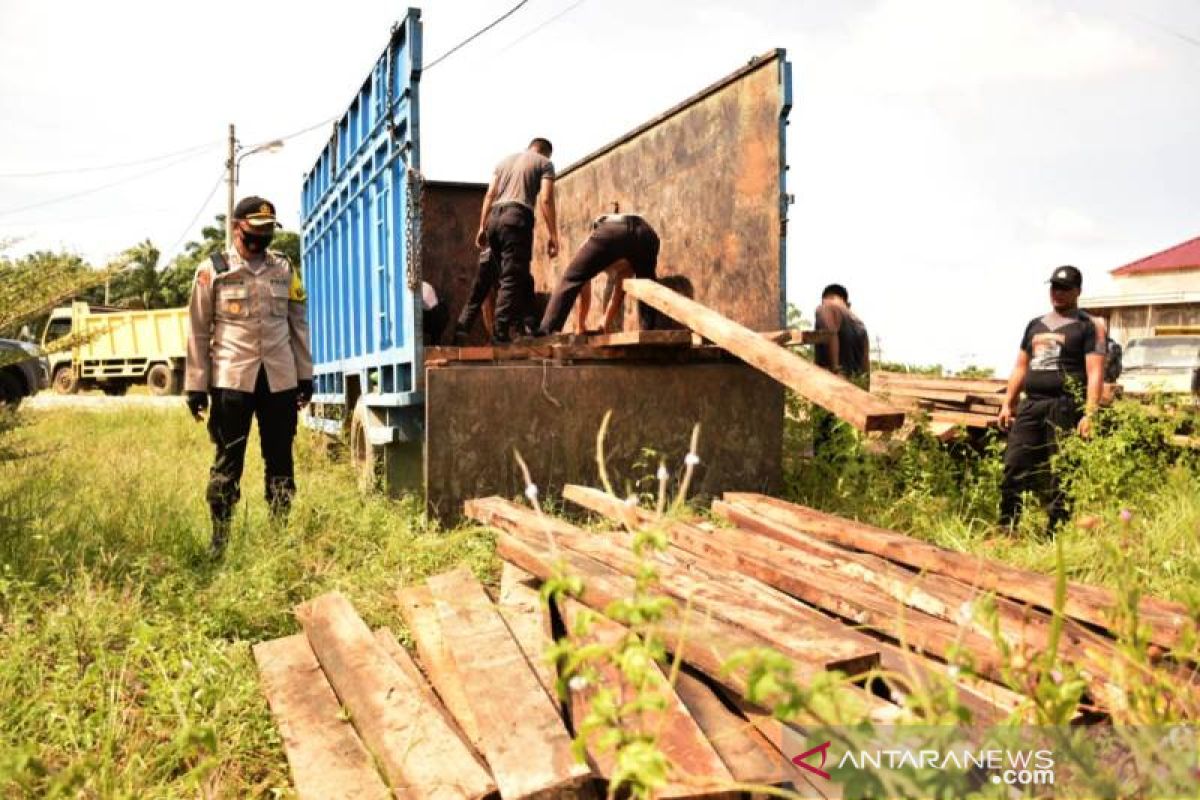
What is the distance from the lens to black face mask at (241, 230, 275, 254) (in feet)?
14.7

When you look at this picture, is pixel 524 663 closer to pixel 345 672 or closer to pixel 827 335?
pixel 345 672

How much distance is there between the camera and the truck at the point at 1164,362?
32.9 ft

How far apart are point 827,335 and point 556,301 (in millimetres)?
1912

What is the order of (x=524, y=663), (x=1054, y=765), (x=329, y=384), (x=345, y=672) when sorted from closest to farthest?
(x=1054, y=765)
(x=524, y=663)
(x=345, y=672)
(x=329, y=384)

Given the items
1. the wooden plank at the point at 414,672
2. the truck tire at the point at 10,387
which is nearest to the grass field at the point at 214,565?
the wooden plank at the point at 414,672

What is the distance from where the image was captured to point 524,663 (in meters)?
2.65

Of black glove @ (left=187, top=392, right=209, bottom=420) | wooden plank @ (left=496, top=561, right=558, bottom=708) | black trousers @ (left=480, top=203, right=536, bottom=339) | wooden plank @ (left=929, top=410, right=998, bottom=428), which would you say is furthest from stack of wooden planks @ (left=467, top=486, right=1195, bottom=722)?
wooden plank @ (left=929, top=410, right=998, bottom=428)

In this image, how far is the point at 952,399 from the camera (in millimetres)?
7121

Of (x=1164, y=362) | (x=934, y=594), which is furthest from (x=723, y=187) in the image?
(x=1164, y=362)

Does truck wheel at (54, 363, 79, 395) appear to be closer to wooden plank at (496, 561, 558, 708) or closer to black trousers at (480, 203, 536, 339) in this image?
black trousers at (480, 203, 536, 339)

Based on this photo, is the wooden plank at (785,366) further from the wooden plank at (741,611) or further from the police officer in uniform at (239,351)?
the police officer in uniform at (239,351)

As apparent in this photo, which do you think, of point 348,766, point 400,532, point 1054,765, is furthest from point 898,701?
point 400,532

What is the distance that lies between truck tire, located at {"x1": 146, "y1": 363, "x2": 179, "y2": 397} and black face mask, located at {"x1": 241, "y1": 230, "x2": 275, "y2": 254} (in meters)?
17.7

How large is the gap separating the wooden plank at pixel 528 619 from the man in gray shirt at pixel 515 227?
8.41ft
